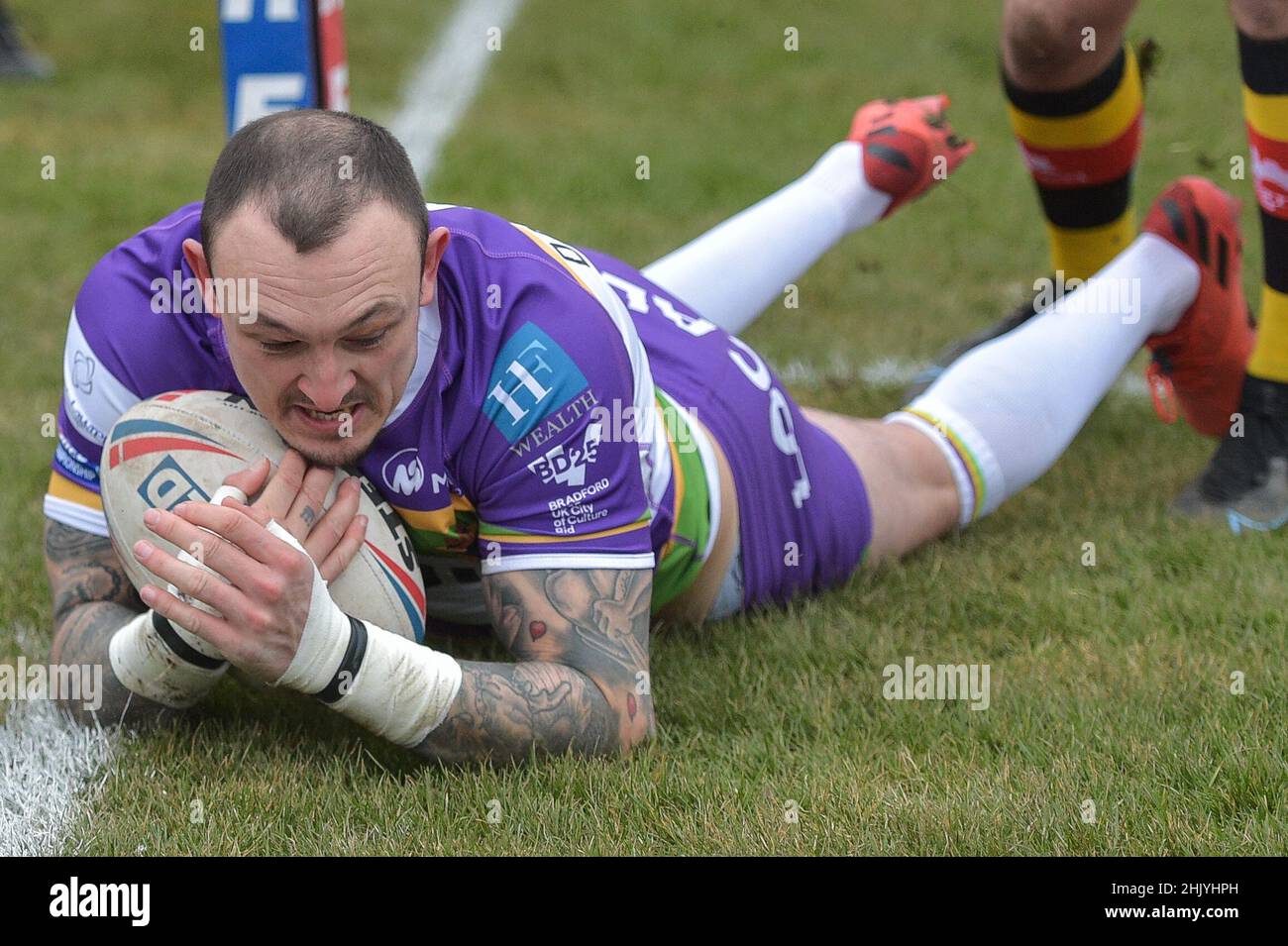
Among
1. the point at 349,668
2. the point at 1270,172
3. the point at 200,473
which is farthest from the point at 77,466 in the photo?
the point at 1270,172

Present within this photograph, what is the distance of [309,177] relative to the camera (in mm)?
2553

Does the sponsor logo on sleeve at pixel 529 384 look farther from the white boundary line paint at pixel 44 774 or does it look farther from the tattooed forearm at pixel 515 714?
the white boundary line paint at pixel 44 774

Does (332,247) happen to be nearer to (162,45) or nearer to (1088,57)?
(1088,57)

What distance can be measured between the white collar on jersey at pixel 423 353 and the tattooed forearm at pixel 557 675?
35cm

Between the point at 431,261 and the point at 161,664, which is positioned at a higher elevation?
the point at 431,261

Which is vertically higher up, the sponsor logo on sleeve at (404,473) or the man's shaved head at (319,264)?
the man's shaved head at (319,264)

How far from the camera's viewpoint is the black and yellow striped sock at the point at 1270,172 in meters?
3.72

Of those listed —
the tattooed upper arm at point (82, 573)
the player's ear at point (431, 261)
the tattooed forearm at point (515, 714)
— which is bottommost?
the tattooed forearm at point (515, 714)

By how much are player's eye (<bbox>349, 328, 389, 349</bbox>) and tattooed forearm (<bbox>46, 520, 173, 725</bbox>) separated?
806 millimetres

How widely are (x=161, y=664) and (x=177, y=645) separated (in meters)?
0.07

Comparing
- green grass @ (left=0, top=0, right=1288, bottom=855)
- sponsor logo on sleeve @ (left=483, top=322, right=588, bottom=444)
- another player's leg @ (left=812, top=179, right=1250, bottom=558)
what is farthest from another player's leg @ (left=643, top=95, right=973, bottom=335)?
sponsor logo on sleeve @ (left=483, top=322, right=588, bottom=444)

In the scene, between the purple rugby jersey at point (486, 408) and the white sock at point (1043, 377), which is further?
the white sock at point (1043, 377)

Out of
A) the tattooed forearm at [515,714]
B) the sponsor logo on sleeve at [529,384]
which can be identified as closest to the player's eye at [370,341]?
the sponsor logo on sleeve at [529,384]

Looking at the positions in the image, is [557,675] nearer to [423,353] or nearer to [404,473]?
[404,473]
